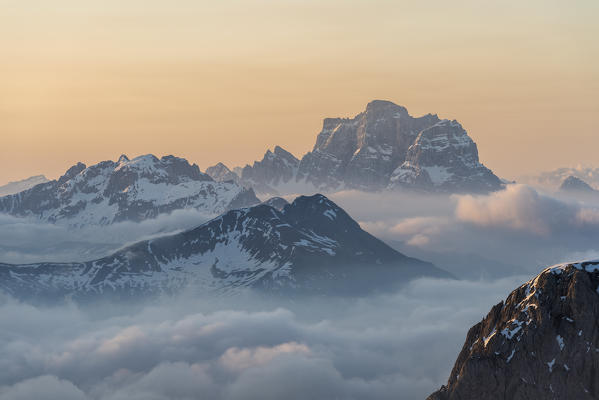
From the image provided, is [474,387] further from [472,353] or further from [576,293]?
[576,293]

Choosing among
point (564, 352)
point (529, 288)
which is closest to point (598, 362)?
point (564, 352)

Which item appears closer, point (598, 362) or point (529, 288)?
point (598, 362)

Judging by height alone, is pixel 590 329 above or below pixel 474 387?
above

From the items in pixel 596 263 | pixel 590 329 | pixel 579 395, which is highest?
pixel 596 263

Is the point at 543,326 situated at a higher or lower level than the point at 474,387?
higher

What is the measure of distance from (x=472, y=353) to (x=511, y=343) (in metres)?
9.67

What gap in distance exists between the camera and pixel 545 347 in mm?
190375

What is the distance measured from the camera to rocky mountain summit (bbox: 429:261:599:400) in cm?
18688

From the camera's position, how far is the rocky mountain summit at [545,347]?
613ft

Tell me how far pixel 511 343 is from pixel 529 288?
12.6m

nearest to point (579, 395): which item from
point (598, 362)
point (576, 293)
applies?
point (598, 362)

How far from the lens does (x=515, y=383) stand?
18988cm

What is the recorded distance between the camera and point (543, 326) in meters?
192

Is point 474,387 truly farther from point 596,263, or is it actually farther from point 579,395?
point 596,263
